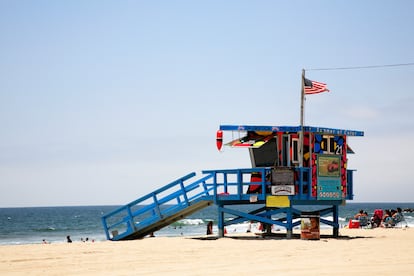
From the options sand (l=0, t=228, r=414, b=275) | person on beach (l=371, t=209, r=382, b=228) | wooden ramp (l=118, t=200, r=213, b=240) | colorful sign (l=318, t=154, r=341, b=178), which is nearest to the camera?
sand (l=0, t=228, r=414, b=275)

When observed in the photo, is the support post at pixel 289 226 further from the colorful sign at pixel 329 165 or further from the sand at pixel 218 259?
the sand at pixel 218 259

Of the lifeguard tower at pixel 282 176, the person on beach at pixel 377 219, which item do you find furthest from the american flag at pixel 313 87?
the person on beach at pixel 377 219

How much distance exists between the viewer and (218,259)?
14820 millimetres

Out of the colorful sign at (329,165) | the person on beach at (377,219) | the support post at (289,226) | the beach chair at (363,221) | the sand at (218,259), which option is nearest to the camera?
the sand at (218,259)

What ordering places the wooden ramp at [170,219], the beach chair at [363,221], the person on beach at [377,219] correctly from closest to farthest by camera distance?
the wooden ramp at [170,219]
the person on beach at [377,219]
the beach chair at [363,221]

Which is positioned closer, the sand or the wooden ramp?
the sand

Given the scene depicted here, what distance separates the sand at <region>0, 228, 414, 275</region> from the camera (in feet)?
41.6

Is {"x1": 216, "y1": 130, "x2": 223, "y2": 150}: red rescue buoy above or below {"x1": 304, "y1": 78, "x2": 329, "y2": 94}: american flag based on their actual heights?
below

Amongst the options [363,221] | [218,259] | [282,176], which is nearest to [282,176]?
[282,176]

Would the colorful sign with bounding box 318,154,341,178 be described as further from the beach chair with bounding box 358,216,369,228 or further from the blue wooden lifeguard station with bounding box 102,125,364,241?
the beach chair with bounding box 358,216,369,228

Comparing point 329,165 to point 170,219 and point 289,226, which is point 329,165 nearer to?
point 289,226

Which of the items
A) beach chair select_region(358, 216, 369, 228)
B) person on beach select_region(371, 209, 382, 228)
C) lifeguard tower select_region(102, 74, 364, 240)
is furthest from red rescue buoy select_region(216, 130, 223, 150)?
beach chair select_region(358, 216, 369, 228)

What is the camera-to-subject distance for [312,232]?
20719 millimetres

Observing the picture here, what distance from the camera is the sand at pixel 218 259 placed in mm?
12681
